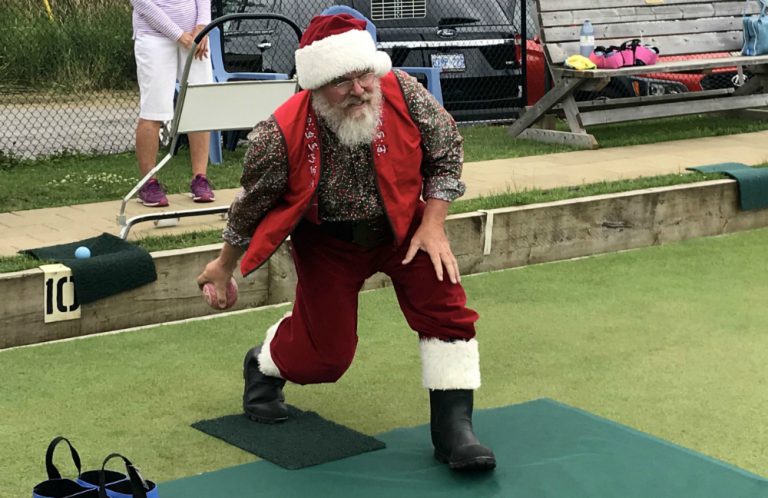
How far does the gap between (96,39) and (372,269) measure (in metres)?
14.2

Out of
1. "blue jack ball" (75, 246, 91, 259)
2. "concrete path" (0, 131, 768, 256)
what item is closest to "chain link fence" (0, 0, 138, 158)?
"concrete path" (0, 131, 768, 256)

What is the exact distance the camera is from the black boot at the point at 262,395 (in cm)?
484

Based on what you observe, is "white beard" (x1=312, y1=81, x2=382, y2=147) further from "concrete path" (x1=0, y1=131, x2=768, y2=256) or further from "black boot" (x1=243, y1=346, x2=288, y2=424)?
"concrete path" (x1=0, y1=131, x2=768, y2=256)

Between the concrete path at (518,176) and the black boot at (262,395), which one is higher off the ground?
the concrete path at (518,176)

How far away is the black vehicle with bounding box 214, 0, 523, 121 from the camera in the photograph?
1155 cm

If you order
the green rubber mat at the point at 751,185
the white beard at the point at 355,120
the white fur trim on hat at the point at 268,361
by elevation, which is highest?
the white beard at the point at 355,120

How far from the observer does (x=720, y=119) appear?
40.1 ft

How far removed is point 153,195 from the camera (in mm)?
7836

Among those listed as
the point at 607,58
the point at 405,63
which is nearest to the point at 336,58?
the point at 607,58

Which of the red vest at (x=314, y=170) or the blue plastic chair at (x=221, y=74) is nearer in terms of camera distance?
the red vest at (x=314, y=170)

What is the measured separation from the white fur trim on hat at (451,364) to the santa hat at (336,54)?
0.94m

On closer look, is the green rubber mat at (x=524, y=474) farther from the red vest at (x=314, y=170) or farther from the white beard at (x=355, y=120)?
the white beard at (x=355, y=120)

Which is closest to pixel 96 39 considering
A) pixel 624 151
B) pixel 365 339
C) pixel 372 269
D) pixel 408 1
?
pixel 408 1

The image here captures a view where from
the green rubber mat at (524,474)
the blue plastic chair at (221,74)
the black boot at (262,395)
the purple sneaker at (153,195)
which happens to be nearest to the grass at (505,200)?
the purple sneaker at (153,195)
